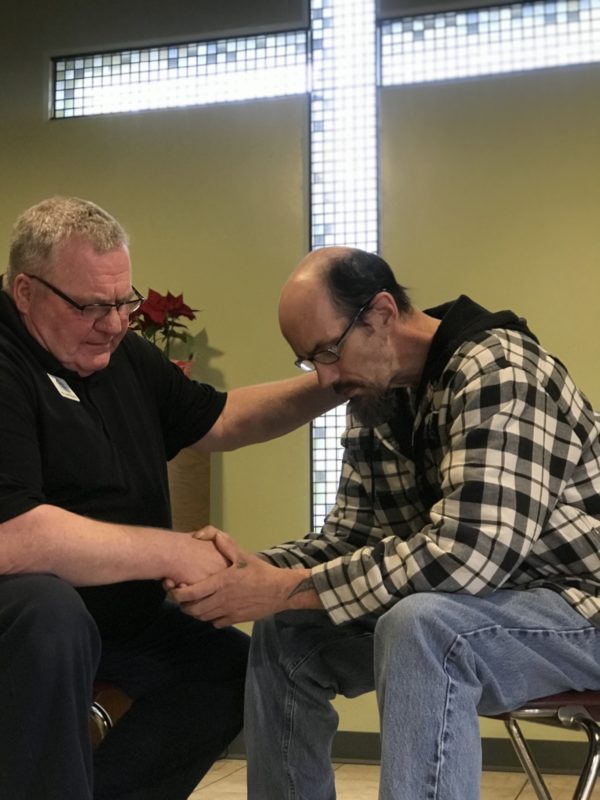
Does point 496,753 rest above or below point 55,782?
below

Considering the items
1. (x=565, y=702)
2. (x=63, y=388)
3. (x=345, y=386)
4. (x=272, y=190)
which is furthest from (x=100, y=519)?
(x=272, y=190)

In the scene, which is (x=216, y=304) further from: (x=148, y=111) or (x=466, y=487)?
(x=466, y=487)

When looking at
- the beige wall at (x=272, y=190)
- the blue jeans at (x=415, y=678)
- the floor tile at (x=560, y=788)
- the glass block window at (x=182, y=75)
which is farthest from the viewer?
the glass block window at (x=182, y=75)

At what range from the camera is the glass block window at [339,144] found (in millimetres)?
3416

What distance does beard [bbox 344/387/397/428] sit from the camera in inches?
72.2

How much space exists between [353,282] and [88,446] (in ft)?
1.97

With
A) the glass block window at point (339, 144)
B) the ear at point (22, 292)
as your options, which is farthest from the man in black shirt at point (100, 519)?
the glass block window at point (339, 144)

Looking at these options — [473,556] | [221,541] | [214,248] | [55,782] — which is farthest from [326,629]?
[214,248]

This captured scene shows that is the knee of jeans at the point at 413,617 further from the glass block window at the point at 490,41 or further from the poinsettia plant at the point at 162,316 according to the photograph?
the glass block window at the point at 490,41

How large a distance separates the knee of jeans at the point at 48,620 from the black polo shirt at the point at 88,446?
0.13 meters

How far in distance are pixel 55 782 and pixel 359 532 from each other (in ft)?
2.71

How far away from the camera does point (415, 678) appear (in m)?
1.35

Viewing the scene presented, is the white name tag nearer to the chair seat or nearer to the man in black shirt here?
the man in black shirt

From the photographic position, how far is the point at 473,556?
144 centimetres
